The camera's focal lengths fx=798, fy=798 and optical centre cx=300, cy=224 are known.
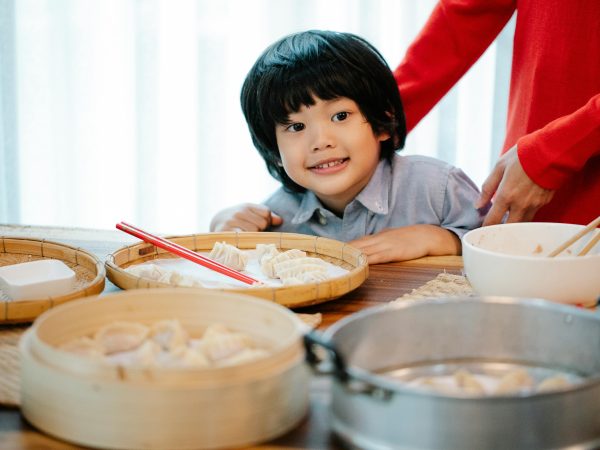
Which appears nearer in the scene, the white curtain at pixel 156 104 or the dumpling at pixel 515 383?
the dumpling at pixel 515 383

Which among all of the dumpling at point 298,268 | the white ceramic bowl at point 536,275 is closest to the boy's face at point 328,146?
the dumpling at point 298,268

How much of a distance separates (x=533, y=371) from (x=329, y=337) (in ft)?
0.84

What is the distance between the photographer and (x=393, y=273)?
138 cm

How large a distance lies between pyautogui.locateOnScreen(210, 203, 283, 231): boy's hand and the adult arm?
54 cm

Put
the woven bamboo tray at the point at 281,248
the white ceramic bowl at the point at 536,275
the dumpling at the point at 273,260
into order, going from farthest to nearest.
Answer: the dumpling at the point at 273,260
the woven bamboo tray at the point at 281,248
the white ceramic bowl at the point at 536,275

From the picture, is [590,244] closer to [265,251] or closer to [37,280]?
[265,251]

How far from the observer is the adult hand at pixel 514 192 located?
4.95 ft

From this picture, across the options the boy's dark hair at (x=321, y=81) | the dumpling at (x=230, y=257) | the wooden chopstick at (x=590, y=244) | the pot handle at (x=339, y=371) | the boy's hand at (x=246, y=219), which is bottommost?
the boy's hand at (x=246, y=219)

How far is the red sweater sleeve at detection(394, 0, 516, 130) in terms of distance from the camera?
1.87 meters

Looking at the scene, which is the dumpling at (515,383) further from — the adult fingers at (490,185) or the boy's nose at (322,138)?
the boy's nose at (322,138)

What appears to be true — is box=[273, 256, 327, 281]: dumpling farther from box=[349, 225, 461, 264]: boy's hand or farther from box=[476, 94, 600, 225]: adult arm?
box=[476, 94, 600, 225]: adult arm

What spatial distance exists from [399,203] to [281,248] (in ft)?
1.47

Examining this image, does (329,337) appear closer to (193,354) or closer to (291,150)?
(193,354)

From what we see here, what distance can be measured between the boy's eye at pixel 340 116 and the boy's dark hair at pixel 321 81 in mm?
38
